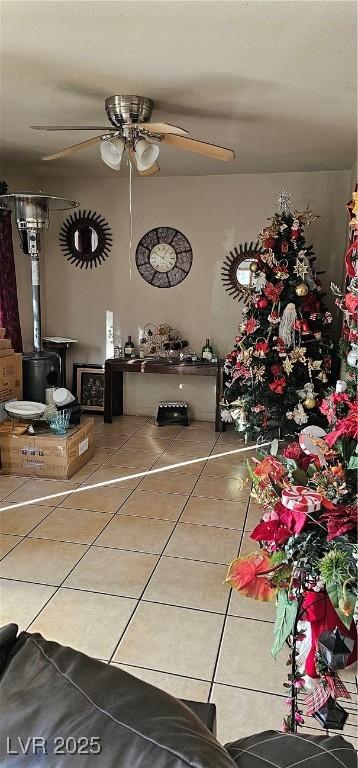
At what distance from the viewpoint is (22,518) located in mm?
3178

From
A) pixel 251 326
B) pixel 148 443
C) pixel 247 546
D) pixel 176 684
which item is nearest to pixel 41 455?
pixel 148 443

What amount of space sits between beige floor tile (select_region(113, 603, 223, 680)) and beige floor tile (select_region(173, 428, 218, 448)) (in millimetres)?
2521

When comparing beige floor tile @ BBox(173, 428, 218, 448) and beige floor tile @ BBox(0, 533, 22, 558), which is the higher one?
beige floor tile @ BBox(173, 428, 218, 448)

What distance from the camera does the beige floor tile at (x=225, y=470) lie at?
4.01m

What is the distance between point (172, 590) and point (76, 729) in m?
2.00

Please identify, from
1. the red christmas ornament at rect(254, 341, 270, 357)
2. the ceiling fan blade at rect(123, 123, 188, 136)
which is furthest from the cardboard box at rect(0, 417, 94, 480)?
the ceiling fan blade at rect(123, 123, 188, 136)

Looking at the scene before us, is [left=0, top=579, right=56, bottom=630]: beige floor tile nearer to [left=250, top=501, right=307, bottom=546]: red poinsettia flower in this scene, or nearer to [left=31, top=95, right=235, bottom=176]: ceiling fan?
[left=250, top=501, right=307, bottom=546]: red poinsettia flower

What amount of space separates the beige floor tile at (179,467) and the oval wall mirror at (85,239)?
251cm

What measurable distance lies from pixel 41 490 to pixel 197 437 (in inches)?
72.5

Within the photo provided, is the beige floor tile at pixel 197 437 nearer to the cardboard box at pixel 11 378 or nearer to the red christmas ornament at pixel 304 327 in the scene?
the red christmas ornament at pixel 304 327

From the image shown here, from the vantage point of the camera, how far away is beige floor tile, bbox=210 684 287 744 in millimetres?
1687

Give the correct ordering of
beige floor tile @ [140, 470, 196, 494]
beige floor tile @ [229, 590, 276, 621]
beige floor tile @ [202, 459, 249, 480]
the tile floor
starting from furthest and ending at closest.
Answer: beige floor tile @ [202, 459, 249, 480], beige floor tile @ [140, 470, 196, 494], beige floor tile @ [229, 590, 276, 621], the tile floor

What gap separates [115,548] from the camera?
285 centimetres

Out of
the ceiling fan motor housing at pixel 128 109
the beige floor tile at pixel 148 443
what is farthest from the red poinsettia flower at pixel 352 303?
the beige floor tile at pixel 148 443
